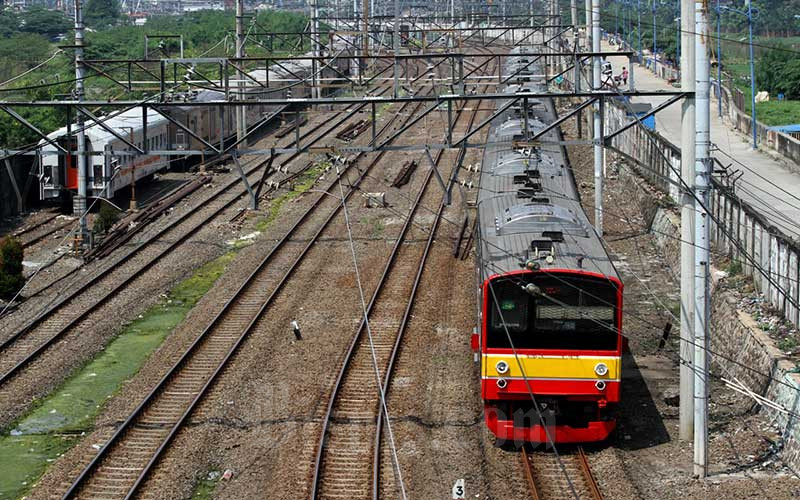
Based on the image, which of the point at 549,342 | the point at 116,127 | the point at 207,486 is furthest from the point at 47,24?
the point at 549,342

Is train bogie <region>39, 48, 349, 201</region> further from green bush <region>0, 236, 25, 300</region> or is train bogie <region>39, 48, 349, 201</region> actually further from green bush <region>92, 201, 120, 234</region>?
green bush <region>0, 236, 25, 300</region>

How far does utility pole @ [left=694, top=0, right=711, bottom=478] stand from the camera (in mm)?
12352

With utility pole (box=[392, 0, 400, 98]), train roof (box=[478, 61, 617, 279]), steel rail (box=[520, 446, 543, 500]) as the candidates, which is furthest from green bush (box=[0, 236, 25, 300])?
steel rail (box=[520, 446, 543, 500])

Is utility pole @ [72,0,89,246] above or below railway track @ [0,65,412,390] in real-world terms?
above

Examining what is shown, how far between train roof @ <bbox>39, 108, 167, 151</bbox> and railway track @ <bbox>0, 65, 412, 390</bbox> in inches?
110

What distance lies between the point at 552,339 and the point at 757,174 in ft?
62.5

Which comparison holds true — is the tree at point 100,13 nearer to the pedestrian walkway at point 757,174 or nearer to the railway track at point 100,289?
the pedestrian walkway at point 757,174

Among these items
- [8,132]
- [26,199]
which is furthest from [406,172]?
[8,132]

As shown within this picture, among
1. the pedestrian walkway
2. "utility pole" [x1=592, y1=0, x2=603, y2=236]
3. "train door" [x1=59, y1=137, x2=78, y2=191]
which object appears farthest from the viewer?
"train door" [x1=59, y1=137, x2=78, y2=191]

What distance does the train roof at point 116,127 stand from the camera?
2895 centimetres

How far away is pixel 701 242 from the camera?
1264 centimetres

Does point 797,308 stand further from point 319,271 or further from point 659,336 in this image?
point 319,271

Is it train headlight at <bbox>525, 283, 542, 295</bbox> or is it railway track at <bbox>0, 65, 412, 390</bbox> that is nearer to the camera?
train headlight at <bbox>525, 283, 542, 295</bbox>

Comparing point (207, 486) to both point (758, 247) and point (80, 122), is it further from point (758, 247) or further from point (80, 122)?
point (80, 122)
